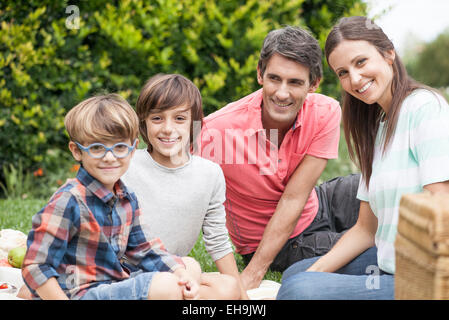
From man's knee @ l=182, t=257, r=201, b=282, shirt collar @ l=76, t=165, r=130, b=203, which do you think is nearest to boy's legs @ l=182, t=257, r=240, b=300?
man's knee @ l=182, t=257, r=201, b=282

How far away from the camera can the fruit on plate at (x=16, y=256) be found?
2.98 metres

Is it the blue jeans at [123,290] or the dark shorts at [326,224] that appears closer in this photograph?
the blue jeans at [123,290]

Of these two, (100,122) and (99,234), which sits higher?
(100,122)

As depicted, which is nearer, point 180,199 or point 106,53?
point 180,199

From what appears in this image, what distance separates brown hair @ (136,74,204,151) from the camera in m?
2.66

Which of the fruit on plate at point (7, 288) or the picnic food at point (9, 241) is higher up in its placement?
the picnic food at point (9, 241)

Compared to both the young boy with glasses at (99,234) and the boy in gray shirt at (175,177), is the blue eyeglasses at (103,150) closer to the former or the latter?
the young boy with glasses at (99,234)

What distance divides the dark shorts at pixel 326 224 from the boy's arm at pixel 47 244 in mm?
1836

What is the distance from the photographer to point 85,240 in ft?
6.96

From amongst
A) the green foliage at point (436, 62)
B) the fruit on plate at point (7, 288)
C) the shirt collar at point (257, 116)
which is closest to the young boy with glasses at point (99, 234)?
the fruit on plate at point (7, 288)

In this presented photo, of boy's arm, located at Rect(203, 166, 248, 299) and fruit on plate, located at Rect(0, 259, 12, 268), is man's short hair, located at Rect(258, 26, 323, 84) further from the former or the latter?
fruit on plate, located at Rect(0, 259, 12, 268)

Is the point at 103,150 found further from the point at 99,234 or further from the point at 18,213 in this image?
the point at 18,213

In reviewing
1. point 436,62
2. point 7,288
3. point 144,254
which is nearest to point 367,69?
point 144,254

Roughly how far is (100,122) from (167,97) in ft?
1.75
